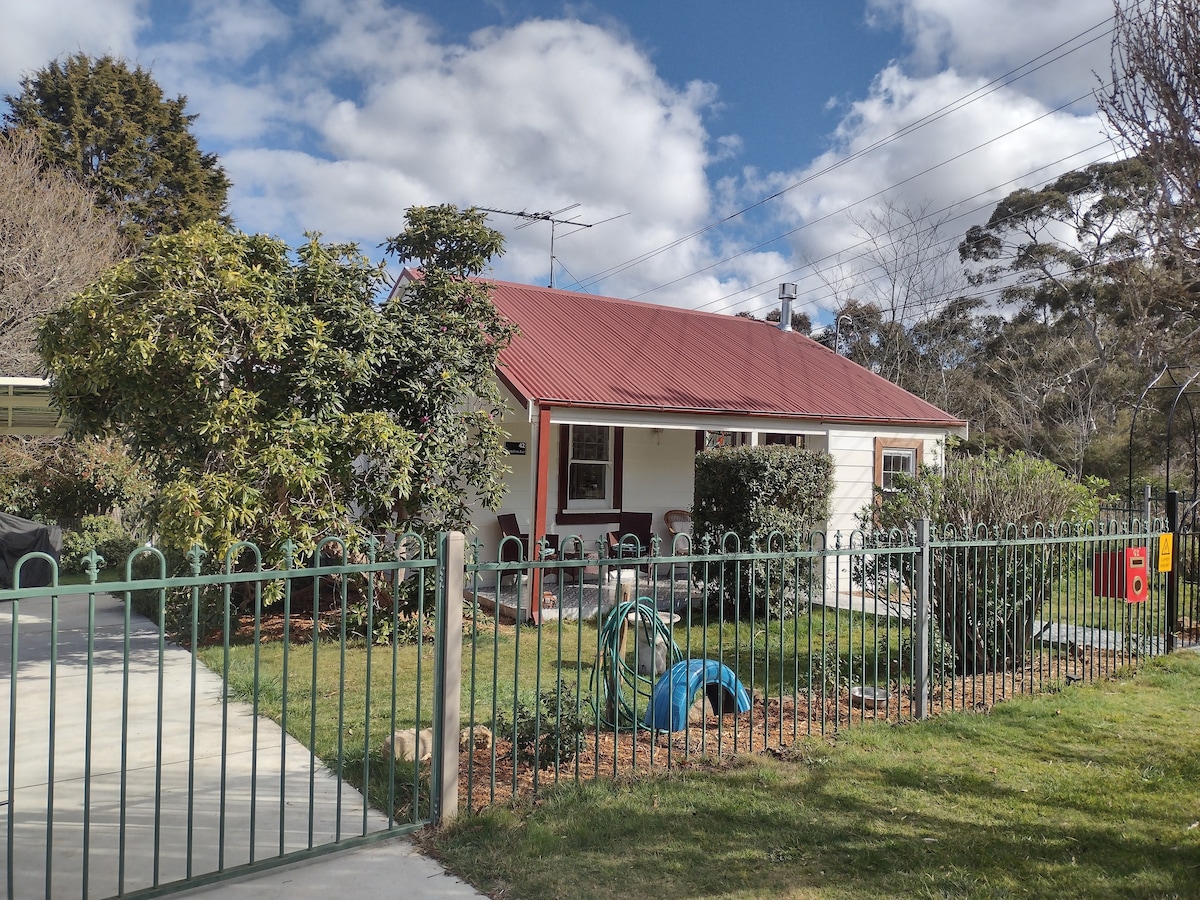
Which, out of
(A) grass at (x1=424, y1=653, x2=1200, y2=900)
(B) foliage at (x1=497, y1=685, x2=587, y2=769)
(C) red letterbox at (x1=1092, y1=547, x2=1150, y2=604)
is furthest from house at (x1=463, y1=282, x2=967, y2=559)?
(A) grass at (x1=424, y1=653, x2=1200, y2=900)

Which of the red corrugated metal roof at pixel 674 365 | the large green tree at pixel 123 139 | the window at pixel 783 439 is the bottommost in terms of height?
the window at pixel 783 439

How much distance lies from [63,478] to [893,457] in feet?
52.0

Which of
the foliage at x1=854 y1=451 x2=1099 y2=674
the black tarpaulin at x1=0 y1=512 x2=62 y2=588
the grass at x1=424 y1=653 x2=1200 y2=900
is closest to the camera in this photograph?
the grass at x1=424 y1=653 x2=1200 y2=900

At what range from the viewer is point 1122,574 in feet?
24.3

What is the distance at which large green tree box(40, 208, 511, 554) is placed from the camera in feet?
24.3

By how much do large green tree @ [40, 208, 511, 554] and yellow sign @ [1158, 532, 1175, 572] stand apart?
6829 mm

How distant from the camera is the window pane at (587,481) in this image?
1432 cm

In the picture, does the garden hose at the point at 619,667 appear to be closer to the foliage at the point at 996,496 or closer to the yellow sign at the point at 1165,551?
the foliage at the point at 996,496

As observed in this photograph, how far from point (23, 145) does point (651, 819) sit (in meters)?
26.7

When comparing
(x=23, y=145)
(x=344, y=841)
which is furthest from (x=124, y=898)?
(x=23, y=145)

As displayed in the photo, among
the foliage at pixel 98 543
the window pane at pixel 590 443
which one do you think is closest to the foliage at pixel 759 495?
the window pane at pixel 590 443

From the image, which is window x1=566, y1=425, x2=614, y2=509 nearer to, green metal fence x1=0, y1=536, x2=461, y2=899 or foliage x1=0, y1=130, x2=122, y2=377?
green metal fence x1=0, y1=536, x2=461, y2=899

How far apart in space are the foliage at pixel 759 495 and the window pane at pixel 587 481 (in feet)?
12.5

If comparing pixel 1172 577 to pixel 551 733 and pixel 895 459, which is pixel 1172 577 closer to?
pixel 551 733
